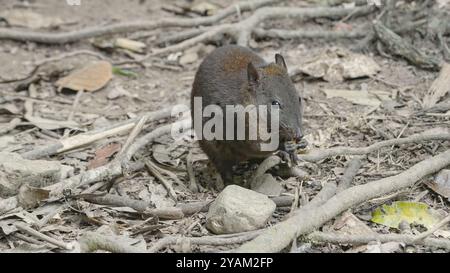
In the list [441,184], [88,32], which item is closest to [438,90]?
[441,184]

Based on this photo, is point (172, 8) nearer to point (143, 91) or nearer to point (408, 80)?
point (143, 91)

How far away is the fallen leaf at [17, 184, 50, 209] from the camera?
16.4 feet

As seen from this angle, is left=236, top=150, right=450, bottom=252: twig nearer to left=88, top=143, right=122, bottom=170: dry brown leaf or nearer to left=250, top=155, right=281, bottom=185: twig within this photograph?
left=250, top=155, right=281, bottom=185: twig

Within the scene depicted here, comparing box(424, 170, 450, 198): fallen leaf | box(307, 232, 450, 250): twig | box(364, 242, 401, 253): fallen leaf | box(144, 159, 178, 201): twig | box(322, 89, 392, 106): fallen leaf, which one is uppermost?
box(322, 89, 392, 106): fallen leaf

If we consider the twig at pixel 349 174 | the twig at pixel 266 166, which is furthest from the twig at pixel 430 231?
the twig at pixel 266 166

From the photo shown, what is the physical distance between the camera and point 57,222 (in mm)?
4914

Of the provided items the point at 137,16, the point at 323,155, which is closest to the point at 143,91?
the point at 137,16

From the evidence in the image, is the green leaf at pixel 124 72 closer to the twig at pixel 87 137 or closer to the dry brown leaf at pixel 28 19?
the twig at pixel 87 137

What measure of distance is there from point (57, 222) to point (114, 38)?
4355 mm

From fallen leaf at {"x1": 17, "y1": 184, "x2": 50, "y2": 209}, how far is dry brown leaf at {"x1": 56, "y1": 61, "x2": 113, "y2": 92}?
2.69 m

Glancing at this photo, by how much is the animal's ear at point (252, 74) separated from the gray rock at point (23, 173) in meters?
1.71

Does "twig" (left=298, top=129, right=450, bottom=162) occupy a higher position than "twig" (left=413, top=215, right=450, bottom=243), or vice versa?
"twig" (left=298, top=129, right=450, bottom=162)

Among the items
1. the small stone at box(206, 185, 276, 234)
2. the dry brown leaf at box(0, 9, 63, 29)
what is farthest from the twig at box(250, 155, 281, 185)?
the dry brown leaf at box(0, 9, 63, 29)

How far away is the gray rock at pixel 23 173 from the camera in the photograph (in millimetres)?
5109
